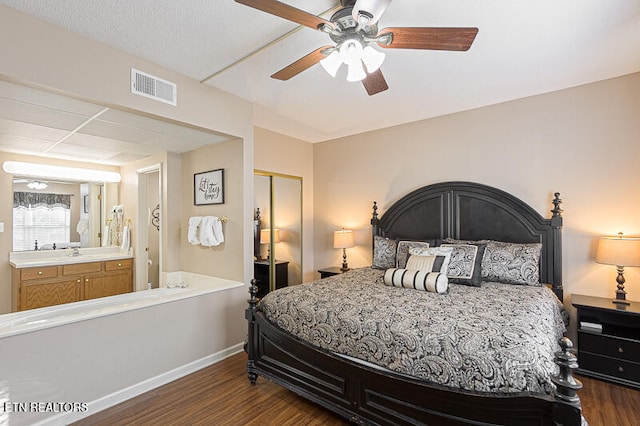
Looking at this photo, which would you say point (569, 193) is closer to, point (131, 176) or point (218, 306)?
point (218, 306)

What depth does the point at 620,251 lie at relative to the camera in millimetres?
2613

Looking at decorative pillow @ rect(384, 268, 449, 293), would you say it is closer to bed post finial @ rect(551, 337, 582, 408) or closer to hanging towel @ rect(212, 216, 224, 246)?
bed post finial @ rect(551, 337, 582, 408)

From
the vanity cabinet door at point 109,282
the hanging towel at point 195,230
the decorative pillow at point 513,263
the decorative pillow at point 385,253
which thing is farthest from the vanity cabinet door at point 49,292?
the decorative pillow at point 513,263

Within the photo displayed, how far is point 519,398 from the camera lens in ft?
4.63

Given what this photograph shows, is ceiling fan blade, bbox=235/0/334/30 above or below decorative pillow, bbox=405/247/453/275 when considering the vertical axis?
above

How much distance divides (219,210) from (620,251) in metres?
3.80

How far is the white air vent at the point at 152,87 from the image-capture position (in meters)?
2.49

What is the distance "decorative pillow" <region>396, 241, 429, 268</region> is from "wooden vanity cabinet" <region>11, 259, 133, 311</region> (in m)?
3.83

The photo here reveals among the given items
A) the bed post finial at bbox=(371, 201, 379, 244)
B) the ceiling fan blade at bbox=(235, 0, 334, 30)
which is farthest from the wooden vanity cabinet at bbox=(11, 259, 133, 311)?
the ceiling fan blade at bbox=(235, 0, 334, 30)

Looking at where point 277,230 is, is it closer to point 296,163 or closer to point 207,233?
point 296,163

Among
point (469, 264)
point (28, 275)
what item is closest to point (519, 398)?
point (469, 264)

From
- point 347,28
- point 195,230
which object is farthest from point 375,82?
point 195,230

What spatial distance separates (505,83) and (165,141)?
3555 mm

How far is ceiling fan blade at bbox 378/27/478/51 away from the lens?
1.64 metres
